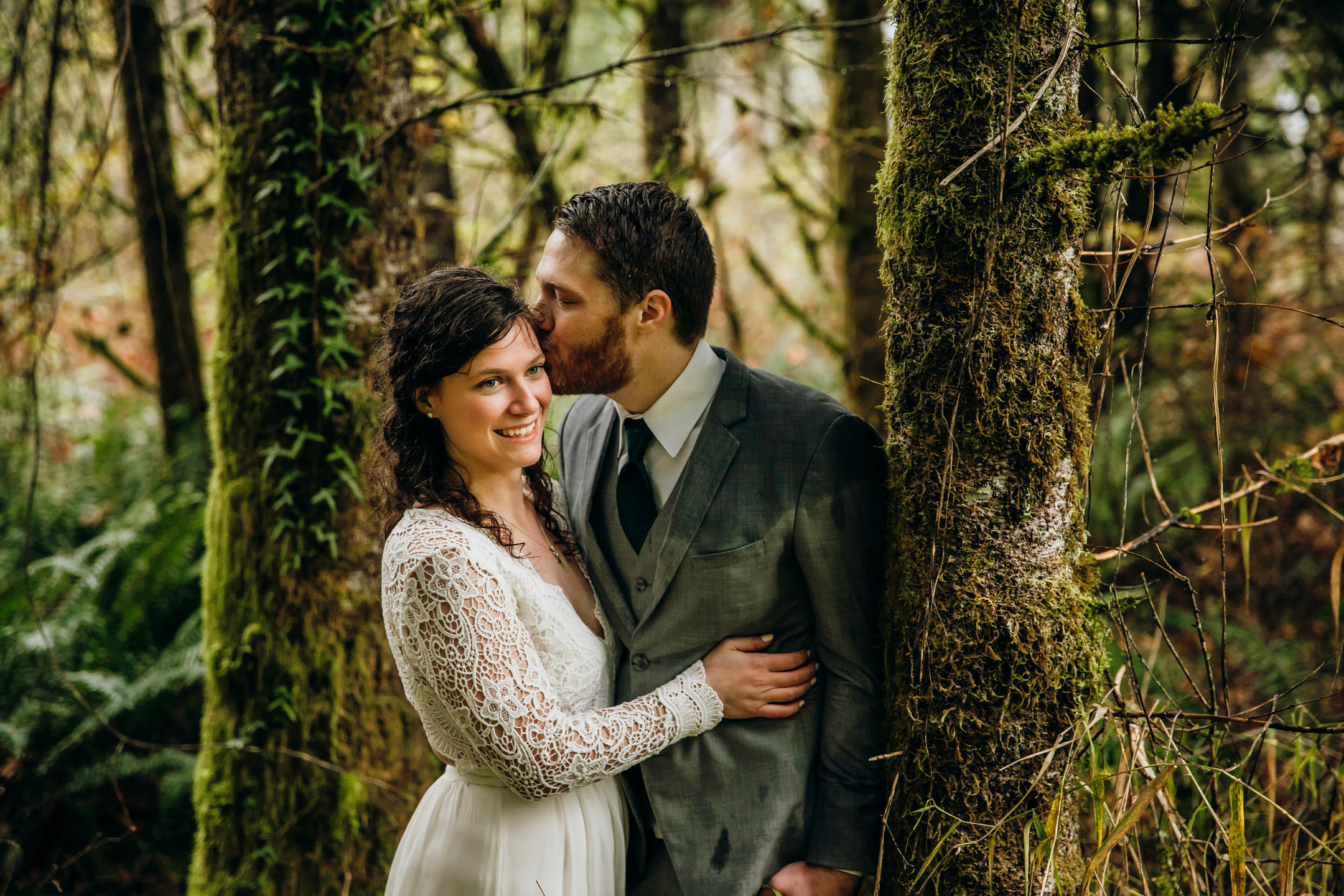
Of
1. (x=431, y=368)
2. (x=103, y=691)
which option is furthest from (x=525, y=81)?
(x=103, y=691)

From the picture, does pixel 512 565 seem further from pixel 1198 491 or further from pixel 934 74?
pixel 1198 491

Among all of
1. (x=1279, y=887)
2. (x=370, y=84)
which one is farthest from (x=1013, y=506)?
(x=370, y=84)

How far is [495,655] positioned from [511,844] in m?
0.52

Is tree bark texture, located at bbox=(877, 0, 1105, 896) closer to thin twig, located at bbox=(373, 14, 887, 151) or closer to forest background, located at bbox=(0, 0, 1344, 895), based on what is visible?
forest background, located at bbox=(0, 0, 1344, 895)

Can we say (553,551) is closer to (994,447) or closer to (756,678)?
(756,678)

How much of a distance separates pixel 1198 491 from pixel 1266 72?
19.9 feet

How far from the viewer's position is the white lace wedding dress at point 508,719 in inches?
69.9

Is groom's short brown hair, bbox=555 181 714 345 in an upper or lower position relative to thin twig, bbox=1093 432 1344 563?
upper

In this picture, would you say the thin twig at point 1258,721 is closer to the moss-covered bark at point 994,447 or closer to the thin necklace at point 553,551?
the moss-covered bark at point 994,447

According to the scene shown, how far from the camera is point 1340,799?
2.06 m

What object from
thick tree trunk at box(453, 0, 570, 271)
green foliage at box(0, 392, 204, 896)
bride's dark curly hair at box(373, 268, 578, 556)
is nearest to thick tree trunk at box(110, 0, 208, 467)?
green foliage at box(0, 392, 204, 896)

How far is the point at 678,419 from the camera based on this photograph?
2.12 meters

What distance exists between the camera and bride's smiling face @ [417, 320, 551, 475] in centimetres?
196

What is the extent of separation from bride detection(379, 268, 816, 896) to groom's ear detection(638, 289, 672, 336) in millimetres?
270
